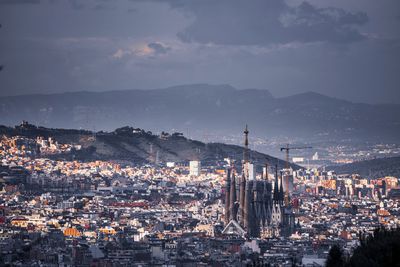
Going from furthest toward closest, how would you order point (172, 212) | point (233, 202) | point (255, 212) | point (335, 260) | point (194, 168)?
1. point (194, 168)
2. point (172, 212)
3. point (233, 202)
4. point (255, 212)
5. point (335, 260)

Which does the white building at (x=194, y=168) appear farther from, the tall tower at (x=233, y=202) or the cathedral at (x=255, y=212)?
the tall tower at (x=233, y=202)

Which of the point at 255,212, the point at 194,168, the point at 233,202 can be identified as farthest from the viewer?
the point at 194,168

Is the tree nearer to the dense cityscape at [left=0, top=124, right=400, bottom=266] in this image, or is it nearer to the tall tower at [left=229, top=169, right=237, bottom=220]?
the dense cityscape at [left=0, top=124, right=400, bottom=266]

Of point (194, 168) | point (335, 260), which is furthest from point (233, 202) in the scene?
point (194, 168)

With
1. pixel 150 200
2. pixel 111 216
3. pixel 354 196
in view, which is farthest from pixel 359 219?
pixel 354 196

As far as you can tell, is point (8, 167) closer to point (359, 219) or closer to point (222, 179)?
point (222, 179)

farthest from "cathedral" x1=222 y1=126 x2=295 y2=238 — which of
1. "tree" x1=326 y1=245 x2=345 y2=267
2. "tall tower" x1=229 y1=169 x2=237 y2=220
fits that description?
"tree" x1=326 y1=245 x2=345 y2=267

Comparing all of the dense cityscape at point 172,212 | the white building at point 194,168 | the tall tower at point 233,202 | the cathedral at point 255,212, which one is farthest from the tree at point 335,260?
the white building at point 194,168

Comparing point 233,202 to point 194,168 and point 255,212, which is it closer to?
point 255,212

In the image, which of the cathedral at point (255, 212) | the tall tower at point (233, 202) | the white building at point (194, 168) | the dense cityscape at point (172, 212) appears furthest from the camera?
the white building at point (194, 168)
